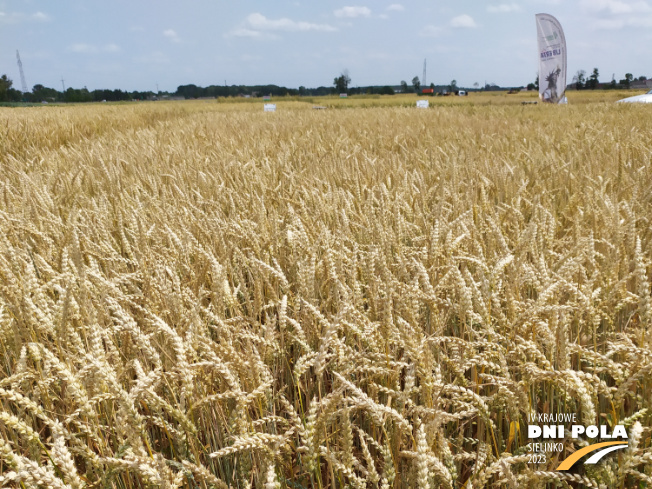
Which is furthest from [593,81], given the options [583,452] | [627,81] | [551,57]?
[583,452]

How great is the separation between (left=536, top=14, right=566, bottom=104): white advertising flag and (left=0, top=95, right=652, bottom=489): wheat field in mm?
14157

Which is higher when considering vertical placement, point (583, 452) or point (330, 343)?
point (330, 343)

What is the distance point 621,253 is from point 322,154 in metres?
2.48

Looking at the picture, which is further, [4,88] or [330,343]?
[4,88]

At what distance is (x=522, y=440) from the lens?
87 centimetres

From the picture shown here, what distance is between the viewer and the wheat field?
0.69m

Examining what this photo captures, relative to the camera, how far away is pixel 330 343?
809 millimetres

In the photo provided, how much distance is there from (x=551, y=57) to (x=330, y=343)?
16.6m

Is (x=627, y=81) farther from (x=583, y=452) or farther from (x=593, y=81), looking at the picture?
(x=583, y=452)

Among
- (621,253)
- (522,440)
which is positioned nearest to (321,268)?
(522,440)

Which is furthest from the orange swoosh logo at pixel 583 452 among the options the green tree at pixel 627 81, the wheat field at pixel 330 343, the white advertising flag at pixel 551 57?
the green tree at pixel 627 81

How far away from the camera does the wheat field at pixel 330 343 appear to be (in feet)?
2.25

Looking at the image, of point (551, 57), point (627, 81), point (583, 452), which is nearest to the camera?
point (583, 452)

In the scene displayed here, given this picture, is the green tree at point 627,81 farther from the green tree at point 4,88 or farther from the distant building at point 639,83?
the green tree at point 4,88
